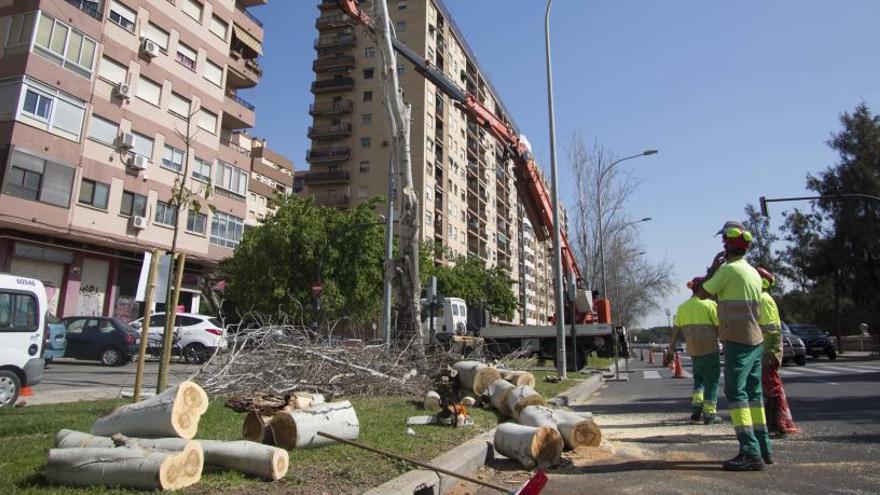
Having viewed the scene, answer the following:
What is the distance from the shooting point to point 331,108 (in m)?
57.3

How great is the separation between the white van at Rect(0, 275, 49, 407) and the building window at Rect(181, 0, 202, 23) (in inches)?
985

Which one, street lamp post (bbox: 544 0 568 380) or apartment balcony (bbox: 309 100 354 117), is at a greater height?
apartment balcony (bbox: 309 100 354 117)

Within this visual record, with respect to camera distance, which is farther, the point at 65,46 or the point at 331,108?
the point at 331,108

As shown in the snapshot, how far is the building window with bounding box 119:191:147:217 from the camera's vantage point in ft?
82.3

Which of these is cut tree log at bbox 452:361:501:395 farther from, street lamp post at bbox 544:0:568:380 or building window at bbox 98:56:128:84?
building window at bbox 98:56:128:84

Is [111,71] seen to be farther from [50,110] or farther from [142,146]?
[50,110]

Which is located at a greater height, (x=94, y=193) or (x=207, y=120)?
(x=207, y=120)

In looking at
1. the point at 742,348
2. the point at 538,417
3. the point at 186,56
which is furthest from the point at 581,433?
the point at 186,56

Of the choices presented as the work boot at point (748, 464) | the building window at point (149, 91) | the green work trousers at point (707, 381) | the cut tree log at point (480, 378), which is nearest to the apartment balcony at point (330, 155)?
the building window at point (149, 91)

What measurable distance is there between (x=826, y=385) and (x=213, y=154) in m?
28.2

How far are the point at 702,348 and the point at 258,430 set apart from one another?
5.53 metres

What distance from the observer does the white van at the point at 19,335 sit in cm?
833

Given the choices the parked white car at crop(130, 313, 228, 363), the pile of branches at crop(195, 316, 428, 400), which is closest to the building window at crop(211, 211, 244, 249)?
the parked white car at crop(130, 313, 228, 363)

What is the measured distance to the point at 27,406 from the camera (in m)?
7.73
